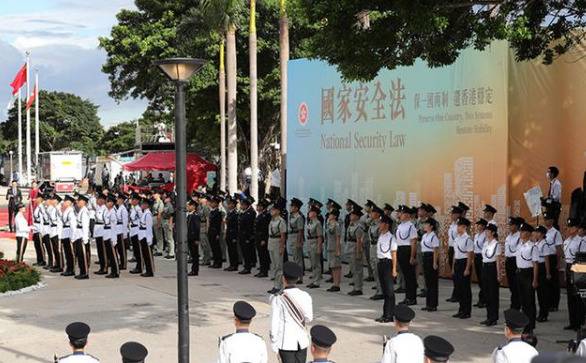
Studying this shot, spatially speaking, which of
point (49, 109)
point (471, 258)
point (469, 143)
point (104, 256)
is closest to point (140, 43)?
point (104, 256)

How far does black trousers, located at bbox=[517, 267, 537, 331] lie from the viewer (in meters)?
13.1

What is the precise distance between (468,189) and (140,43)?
832 inches

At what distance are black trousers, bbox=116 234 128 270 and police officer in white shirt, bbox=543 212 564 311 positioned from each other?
1009 centimetres

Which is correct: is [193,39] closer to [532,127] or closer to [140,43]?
[140,43]

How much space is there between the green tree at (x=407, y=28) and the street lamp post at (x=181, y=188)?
3122mm

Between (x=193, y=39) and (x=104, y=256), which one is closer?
(x=104, y=256)

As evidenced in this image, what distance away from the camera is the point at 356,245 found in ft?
56.2

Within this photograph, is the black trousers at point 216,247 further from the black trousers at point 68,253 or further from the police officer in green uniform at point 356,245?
the police officer in green uniform at point 356,245

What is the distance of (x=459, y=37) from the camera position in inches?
485

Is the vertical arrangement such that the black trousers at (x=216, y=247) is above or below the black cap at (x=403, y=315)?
below

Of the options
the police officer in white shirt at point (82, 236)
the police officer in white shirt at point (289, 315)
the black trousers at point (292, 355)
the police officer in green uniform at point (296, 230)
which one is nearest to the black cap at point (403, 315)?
the police officer in white shirt at point (289, 315)

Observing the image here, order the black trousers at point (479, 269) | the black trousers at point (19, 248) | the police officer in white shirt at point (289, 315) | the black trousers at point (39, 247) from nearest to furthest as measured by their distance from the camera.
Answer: the police officer in white shirt at point (289, 315)
the black trousers at point (479, 269)
the black trousers at point (19, 248)
the black trousers at point (39, 247)

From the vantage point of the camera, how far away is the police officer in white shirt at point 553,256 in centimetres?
1380

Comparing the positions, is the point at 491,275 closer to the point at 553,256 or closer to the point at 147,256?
the point at 553,256
